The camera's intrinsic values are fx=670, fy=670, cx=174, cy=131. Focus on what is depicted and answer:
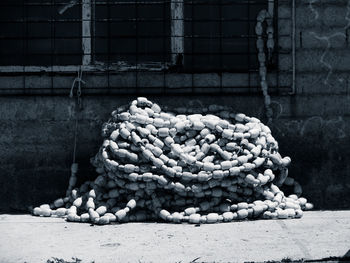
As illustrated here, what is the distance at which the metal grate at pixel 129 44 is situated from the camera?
736cm

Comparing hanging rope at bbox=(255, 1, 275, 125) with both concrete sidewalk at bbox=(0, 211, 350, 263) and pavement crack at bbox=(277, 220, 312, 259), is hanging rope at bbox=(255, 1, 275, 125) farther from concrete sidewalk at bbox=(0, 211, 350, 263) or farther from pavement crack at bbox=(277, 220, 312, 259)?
pavement crack at bbox=(277, 220, 312, 259)

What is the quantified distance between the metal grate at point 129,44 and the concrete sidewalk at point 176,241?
1685mm

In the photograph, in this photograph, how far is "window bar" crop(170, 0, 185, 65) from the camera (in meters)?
7.41

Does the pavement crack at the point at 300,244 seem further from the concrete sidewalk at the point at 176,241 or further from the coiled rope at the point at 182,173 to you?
the coiled rope at the point at 182,173

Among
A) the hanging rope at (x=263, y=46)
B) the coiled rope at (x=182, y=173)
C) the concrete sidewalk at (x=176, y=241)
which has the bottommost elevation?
the concrete sidewalk at (x=176, y=241)

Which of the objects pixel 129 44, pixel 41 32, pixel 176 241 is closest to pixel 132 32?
pixel 129 44

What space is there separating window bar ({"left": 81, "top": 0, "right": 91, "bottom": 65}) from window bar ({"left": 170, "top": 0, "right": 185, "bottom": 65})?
0.92 meters

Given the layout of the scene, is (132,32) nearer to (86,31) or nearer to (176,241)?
(86,31)

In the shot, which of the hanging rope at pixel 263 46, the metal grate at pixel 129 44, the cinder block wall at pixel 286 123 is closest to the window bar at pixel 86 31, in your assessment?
the metal grate at pixel 129 44

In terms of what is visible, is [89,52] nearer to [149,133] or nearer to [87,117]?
[87,117]

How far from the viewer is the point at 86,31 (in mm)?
7453

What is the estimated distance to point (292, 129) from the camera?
7.33 metres

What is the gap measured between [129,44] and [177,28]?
563 millimetres

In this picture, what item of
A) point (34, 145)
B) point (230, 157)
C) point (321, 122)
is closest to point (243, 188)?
point (230, 157)
